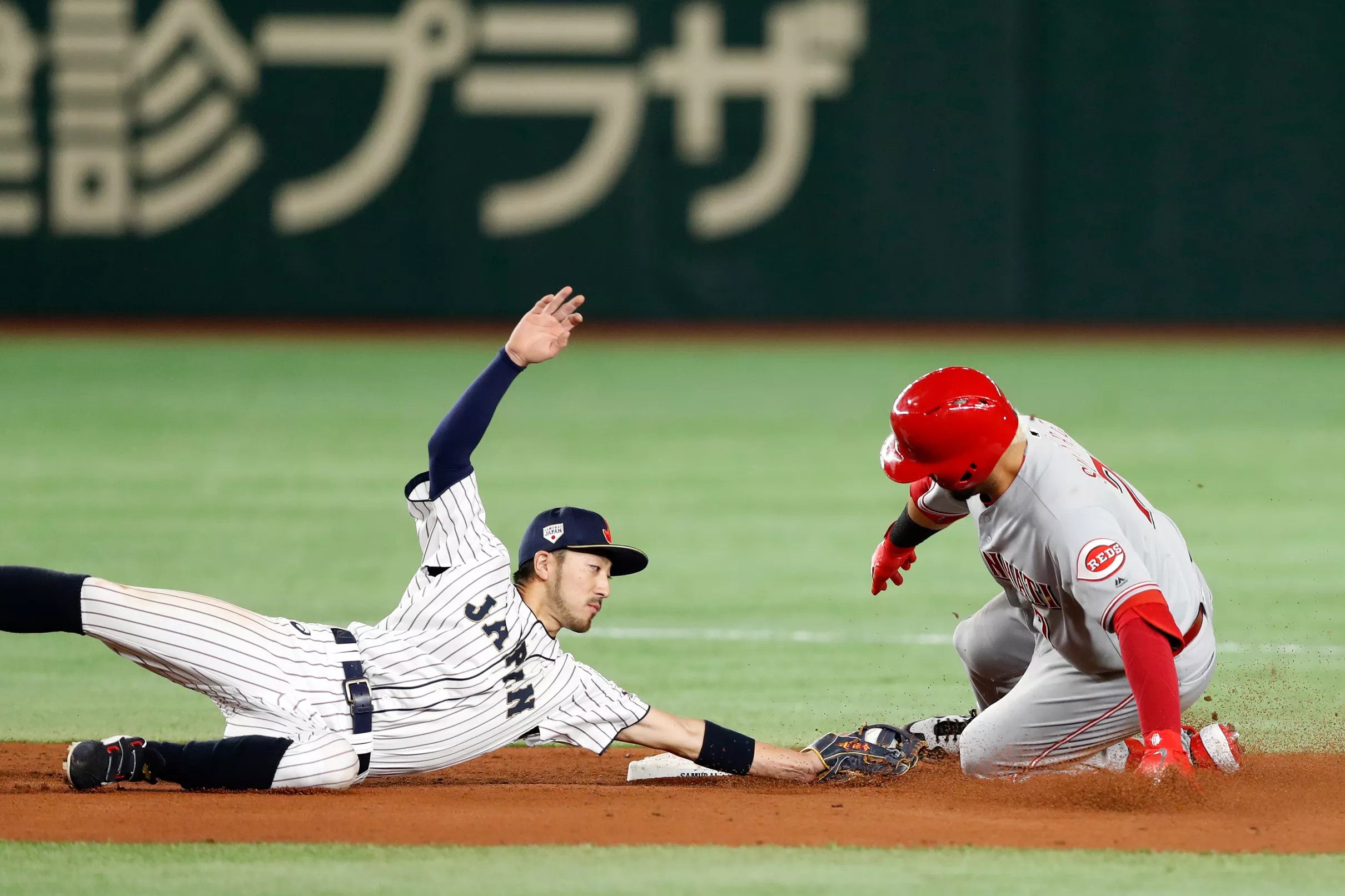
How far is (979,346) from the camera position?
18078 mm

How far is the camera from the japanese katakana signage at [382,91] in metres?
18.0

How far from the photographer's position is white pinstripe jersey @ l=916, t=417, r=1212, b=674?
4.84m

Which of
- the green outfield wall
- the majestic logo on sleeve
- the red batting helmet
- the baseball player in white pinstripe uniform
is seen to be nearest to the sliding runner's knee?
the baseball player in white pinstripe uniform

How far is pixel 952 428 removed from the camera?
16.2 feet

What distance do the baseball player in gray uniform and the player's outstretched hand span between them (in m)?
0.97

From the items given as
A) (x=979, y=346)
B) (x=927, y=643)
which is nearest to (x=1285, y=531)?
(x=927, y=643)

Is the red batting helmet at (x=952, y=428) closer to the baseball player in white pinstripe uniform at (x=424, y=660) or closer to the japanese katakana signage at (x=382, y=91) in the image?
the baseball player in white pinstripe uniform at (x=424, y=660)

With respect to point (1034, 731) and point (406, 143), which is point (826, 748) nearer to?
point (1034, 731)

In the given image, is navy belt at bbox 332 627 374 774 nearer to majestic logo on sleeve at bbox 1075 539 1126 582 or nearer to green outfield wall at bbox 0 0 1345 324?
majestic logo on sleeve at bbox 1075 539 1126 582

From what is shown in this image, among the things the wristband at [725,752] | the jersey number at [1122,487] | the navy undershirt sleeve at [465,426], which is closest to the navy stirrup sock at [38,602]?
the navy undershirt sleeve at [465,426]

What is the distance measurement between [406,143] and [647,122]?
2.40 m

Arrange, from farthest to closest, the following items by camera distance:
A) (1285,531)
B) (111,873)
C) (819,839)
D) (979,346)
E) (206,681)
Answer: (979,346) < (1285,531) < (206,681) < (819,839) < (111,873)

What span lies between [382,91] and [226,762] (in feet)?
46.1

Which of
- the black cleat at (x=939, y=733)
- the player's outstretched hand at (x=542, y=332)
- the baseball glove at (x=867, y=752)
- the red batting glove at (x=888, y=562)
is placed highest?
the player's outstretched hand at (x=542, y=332)
